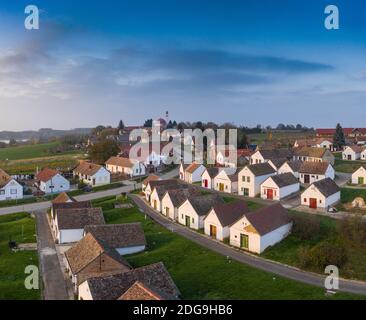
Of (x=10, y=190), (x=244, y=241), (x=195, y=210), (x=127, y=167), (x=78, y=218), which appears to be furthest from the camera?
(x=127, y=167)

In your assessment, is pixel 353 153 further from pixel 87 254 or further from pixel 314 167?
pixel 87 254

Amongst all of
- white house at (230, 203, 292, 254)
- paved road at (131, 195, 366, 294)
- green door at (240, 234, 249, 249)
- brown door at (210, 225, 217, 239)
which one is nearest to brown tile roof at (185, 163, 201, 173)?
paved road at (131, 195, 366, 294)

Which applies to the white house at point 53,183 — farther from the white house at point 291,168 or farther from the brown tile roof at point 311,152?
the brown tile roof at point 311,152

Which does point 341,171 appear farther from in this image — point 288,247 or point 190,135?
point 190,135

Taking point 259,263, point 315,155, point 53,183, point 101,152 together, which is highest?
point 101,152

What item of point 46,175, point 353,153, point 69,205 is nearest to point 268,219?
point 69,205

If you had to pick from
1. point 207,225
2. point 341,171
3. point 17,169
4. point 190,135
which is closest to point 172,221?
point 207,225
